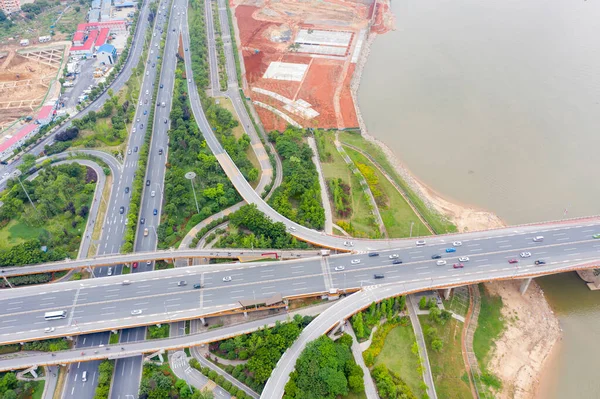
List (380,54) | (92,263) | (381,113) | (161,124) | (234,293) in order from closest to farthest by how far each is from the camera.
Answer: (234,293) → (92,263) → (161,124) → (381,113) → (380,54)

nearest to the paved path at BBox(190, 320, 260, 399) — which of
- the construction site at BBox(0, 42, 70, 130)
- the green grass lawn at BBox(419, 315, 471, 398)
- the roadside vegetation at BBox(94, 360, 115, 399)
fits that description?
the roadside vegetation at BBox(94, 360, 115, 399)

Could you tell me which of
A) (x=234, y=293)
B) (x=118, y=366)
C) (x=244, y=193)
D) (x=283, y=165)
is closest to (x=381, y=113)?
(x=283, y=165)

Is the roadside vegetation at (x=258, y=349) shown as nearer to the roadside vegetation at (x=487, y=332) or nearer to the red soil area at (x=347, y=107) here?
Answer: the roadside vegetation at (x=487, y=332)

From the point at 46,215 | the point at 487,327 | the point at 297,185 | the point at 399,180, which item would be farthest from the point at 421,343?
the point at 46,215

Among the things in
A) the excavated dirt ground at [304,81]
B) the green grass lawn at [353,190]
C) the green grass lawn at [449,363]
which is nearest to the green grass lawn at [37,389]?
the green grass lawn at [353,190]

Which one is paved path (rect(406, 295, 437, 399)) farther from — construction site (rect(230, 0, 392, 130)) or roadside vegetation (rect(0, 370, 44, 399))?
construction site (rect(230, 0, 392, 130))

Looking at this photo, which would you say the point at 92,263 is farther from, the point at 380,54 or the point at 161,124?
the point at 380,54

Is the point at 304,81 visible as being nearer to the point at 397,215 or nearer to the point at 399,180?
the point at 399,180

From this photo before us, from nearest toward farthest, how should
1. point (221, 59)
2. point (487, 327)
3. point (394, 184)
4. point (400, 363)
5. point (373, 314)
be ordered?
point (400, 363) < point (373, 314) < point (487, 327) < point (394, 184) < point (221, 59)
